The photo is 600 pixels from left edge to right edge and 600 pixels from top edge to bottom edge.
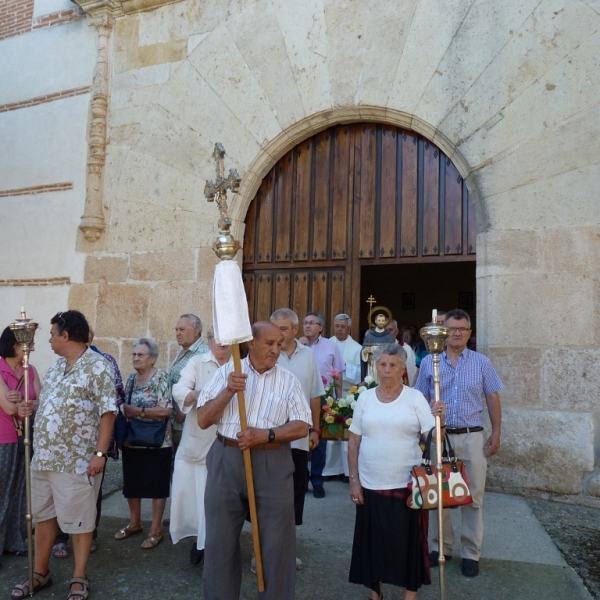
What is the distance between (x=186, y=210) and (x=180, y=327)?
2.67 m

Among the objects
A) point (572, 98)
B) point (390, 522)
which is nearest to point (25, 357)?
point (390, 522)

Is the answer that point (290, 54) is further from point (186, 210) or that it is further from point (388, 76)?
point (186, 210)

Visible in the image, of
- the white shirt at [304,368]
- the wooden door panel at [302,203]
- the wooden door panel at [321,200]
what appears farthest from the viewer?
the wooden door panel at [302,203]

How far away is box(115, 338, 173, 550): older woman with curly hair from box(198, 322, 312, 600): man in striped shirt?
4.46 feet

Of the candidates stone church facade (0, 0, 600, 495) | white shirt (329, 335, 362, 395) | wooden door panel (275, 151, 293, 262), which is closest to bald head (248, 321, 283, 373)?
stone church facade (0, 0, 600, 495)

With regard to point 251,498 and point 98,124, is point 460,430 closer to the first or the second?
point 251,498

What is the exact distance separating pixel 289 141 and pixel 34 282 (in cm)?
368

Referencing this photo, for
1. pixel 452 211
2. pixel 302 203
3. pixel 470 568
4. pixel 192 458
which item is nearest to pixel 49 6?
pixel 302 203

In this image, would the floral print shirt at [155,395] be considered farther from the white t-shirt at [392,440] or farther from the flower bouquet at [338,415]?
the white t-shirt at [392,440]

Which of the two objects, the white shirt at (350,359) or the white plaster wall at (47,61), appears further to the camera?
the white plaster wall at (47,61)

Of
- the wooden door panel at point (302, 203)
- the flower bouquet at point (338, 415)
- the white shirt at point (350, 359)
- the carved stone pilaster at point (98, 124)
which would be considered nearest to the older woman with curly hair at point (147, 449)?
the flower bouquet at point (338, 415)

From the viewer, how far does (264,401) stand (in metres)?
2.94

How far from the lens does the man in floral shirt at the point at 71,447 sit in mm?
3316

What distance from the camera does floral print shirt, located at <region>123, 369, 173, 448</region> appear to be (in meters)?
4.23
